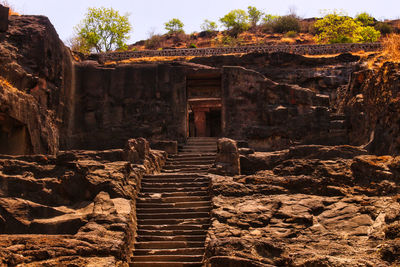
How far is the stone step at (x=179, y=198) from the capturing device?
10844 millimetres

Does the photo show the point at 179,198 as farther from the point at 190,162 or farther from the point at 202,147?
the point at 202,147

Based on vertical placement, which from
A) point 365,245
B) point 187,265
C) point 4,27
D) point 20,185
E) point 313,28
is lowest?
point 187,265

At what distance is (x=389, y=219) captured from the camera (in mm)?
8023

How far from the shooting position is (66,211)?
941 cm

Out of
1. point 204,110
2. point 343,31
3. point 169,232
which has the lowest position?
point 169,232

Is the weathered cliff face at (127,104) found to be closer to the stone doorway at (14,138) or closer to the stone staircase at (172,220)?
the stone doorway at (14,138)

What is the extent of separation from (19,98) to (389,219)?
9.42 m

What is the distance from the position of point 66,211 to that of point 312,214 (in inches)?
179

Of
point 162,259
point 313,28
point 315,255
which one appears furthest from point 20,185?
point 313,28

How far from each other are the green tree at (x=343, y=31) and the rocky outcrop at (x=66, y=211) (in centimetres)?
3833

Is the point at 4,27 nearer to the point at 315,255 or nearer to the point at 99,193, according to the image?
the point at 99,193

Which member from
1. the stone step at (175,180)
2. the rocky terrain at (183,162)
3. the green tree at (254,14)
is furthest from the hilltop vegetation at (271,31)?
the stone step at (175,180)

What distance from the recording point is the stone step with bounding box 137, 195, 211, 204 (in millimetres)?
10844

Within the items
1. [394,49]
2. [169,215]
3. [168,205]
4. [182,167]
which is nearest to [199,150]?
[182,167]
